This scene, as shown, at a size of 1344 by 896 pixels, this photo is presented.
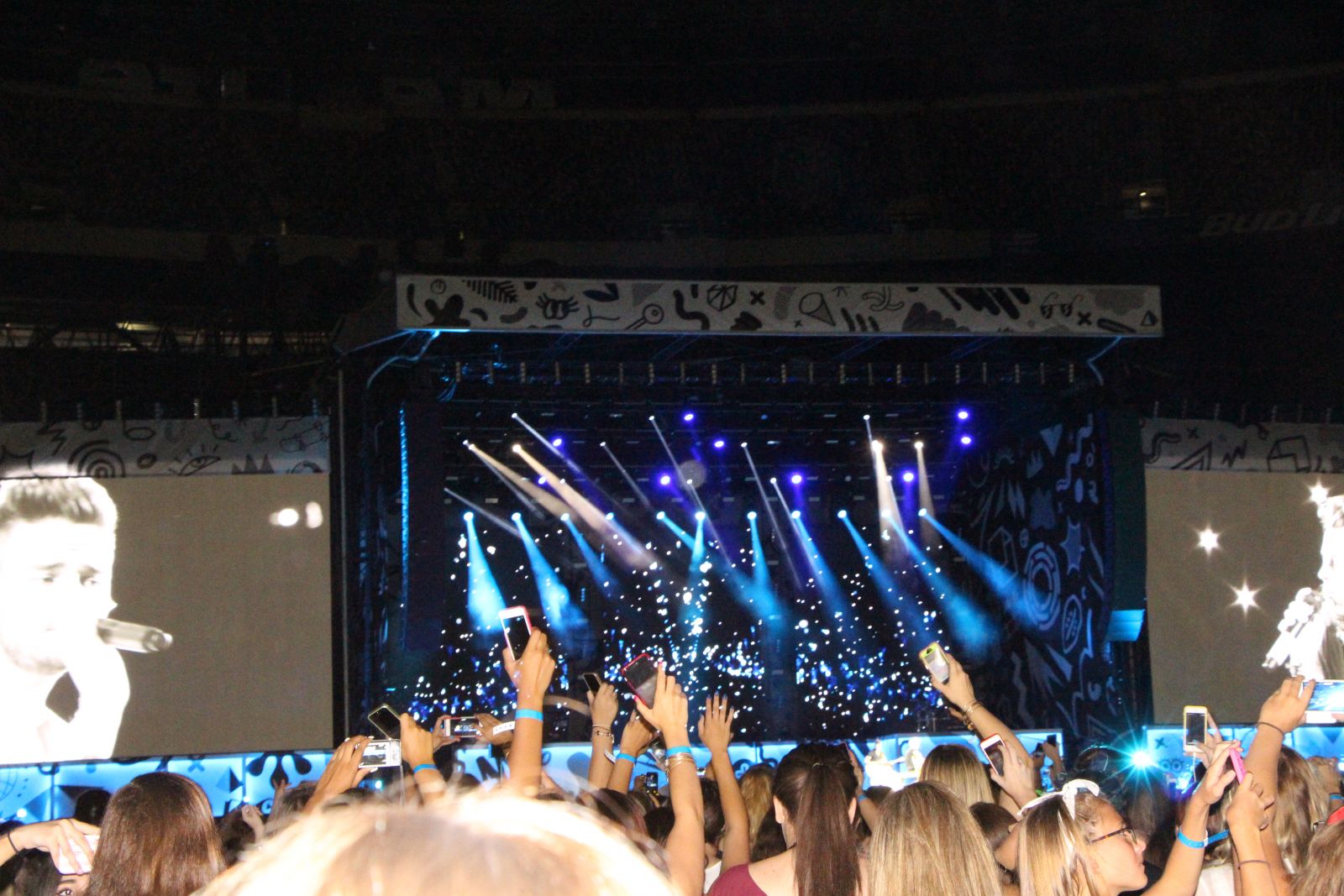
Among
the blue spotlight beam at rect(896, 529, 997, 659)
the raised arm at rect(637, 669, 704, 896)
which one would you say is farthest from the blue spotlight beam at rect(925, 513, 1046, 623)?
the raised arm at rect(637, 669, 704, 896)

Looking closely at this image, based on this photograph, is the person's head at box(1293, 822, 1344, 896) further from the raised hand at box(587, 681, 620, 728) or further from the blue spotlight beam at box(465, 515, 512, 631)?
the blue spotlight beam at box(465, 515, 512, 631)

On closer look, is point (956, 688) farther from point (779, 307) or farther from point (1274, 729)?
point (779, 307)

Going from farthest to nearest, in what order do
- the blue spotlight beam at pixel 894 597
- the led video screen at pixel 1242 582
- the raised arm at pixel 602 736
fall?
the blue spotlight beam at pixel 894 597 → the led video screen at pixel 1242 582 → the raised arm at pixel 602 736

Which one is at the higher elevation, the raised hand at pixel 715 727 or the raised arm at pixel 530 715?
the raised arm at pixel 530 715

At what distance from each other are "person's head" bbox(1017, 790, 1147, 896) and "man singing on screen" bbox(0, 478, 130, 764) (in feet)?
28.6

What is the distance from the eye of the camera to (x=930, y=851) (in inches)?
97.3

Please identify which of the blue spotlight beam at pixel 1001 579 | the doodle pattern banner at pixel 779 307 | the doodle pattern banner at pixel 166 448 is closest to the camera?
the doodle pattern banner at pixel 779 307

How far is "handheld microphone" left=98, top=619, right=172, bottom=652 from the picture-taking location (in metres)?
9.91

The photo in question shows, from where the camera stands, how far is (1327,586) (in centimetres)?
1170

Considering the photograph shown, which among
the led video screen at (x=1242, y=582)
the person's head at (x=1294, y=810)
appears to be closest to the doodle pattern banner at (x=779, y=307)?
the led video screen at (x=1242, y=582)

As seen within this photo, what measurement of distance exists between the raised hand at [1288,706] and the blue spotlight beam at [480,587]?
34.5 ft

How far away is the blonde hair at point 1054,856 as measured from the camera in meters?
2.59

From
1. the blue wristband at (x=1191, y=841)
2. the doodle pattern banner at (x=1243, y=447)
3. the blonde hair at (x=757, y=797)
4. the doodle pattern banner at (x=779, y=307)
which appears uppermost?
the doodle pattern banner at (x=779, y=307)

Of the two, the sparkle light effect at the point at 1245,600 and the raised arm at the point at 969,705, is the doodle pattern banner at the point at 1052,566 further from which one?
the raised arm at the point at 969,705
